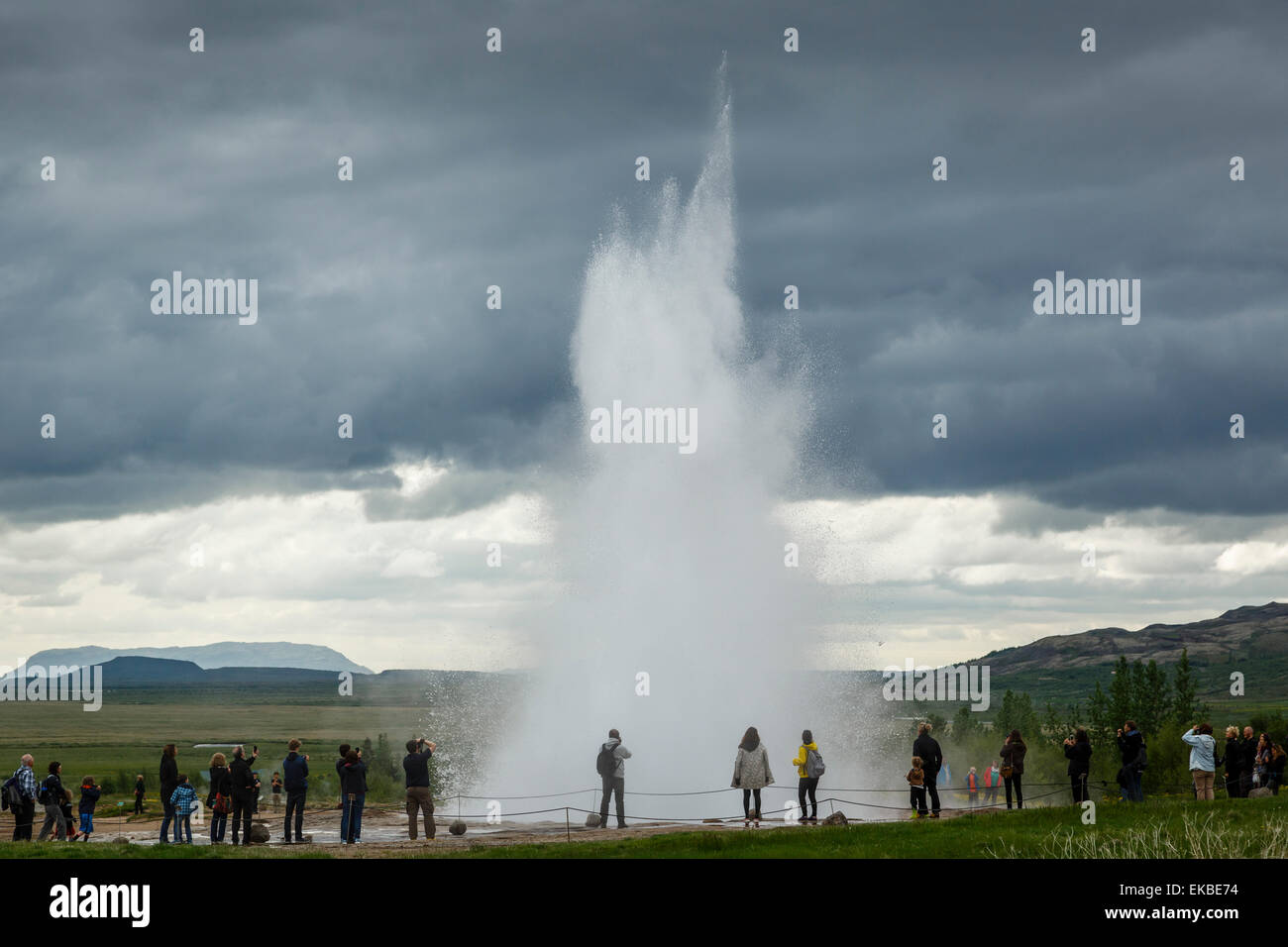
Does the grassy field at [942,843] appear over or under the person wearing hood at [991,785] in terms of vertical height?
over

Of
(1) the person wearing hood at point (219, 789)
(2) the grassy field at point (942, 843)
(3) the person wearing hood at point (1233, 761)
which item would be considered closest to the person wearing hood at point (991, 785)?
(3) the person wearing hood at point (1233, 761)

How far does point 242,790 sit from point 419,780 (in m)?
3.22

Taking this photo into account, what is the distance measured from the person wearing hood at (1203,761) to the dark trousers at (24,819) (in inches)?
907

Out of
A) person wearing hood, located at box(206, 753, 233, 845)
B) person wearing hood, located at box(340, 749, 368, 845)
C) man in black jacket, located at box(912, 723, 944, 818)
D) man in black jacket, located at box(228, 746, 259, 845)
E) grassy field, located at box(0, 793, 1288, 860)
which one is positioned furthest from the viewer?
man in black jacket, located at box(912, 723, 944, 818)

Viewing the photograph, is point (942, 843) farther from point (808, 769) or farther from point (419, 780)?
point (419, 780)

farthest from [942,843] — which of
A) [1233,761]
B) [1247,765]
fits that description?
[1247,765]

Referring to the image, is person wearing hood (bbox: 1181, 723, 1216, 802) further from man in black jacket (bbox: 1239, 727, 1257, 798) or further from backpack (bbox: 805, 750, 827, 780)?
backpack (bbox: 805, 750, 827, 780)

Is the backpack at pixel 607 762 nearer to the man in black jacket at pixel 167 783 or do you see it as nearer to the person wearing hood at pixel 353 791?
the person wearing hood at pixel 353 791

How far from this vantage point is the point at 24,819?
26.2m

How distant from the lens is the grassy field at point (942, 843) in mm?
20406

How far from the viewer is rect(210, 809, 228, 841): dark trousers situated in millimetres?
25156

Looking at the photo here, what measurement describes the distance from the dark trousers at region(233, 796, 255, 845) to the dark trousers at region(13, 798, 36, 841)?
4.68 metres

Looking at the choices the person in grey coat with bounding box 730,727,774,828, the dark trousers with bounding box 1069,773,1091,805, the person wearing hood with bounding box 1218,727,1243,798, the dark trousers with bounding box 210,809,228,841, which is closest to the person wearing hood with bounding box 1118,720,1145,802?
the dark trousers with bounding box 1069,773,1091,805

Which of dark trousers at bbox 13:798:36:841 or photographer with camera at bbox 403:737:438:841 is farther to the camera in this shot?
dark trousers at bbox 13:798:36:841
